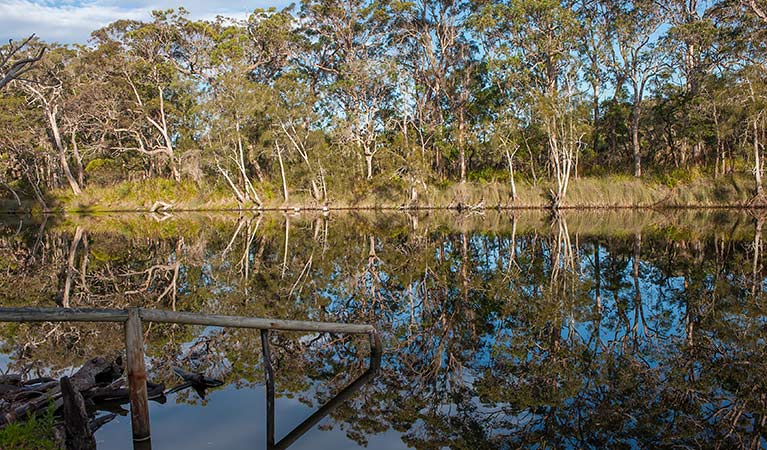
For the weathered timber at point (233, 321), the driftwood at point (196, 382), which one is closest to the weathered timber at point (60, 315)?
the weathered timber at point (233, 321)

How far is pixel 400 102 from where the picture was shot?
3984cm

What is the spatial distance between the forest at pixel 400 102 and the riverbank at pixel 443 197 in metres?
0.26

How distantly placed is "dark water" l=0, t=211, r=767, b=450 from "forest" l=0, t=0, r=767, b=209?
17.3 meters

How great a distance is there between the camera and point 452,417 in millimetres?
5402

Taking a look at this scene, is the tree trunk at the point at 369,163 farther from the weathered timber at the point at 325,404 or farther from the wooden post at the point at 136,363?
the wooden post at the point at 136,363

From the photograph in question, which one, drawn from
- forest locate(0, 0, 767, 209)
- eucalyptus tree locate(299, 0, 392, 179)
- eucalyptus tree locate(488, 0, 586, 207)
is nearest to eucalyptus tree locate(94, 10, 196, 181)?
forest locate(0, 0, 767, 209)

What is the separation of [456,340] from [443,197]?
98.7 feet

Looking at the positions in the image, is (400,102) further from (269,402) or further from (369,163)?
(269,402)

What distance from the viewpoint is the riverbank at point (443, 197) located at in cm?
3103

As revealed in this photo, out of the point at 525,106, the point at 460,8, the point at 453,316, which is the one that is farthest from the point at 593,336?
the point at 460,8

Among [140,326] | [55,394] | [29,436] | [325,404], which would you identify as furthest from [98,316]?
[325,404]

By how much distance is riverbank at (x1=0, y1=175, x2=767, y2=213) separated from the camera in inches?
1222

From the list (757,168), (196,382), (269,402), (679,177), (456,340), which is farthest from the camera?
(679,177)

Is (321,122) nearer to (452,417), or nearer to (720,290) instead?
(720,290)
